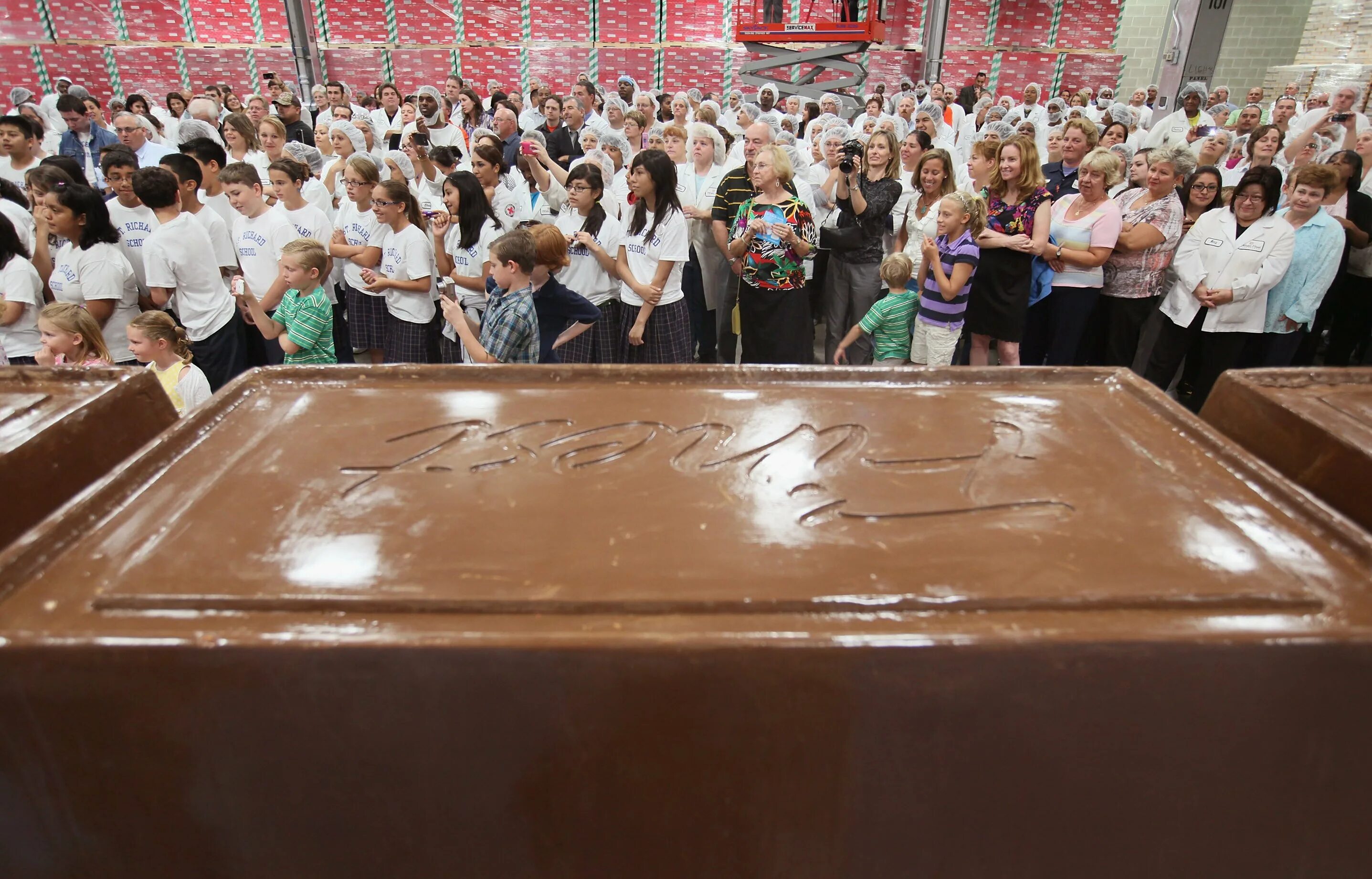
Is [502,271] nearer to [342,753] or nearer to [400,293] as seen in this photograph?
[400,293]

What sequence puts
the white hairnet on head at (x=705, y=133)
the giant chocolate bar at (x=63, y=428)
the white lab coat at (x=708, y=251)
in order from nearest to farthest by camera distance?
the giant chocolate bar at (x=63, y=428) → the white lab coat at (x=708, y=251) → the white hairnet on head at (x=705, y=133)

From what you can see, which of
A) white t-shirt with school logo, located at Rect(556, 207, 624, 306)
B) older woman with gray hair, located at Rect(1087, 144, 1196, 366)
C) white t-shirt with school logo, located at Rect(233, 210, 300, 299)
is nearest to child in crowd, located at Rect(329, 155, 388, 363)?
white t-shirt with school logo, located at Rect(233, 210, 300, 299)

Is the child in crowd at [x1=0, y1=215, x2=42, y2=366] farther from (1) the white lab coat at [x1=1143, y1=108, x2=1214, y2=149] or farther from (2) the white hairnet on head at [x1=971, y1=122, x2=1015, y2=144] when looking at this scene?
(1) the white lab coat at [x1=1143, y1=108, x2=1214, y2=149]

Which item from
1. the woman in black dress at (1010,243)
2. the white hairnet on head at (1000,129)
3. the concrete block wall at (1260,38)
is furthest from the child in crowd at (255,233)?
the concrete block wall at (1260,38)

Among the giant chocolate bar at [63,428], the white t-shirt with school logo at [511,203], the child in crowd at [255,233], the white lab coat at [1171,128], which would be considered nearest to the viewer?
the giant chocolate bar at [63,428]

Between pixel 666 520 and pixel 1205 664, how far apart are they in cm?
65

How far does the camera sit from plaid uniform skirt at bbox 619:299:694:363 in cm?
394

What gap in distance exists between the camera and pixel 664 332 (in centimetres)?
396

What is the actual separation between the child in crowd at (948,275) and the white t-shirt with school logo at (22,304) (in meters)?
3.92

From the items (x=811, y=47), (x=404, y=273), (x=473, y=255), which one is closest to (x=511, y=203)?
(x=473, y=255)

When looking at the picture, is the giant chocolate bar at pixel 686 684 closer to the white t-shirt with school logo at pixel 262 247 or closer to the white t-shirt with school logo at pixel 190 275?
the white t-shirt with school logo at pixel 190 275

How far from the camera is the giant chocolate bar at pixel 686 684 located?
2.81ft

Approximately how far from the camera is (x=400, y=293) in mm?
3816

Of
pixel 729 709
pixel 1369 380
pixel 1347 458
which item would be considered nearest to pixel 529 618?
pixel 729 709
